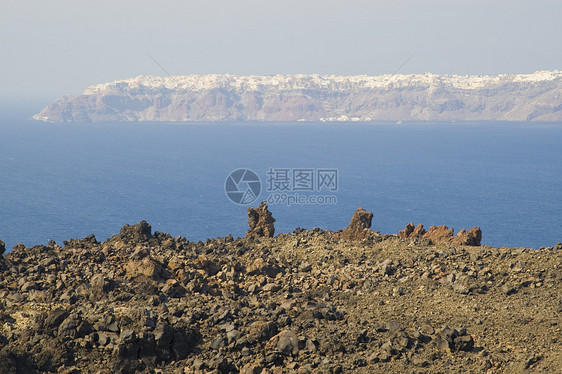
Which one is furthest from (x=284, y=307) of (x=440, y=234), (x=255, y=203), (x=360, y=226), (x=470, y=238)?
(x=255, y=203)

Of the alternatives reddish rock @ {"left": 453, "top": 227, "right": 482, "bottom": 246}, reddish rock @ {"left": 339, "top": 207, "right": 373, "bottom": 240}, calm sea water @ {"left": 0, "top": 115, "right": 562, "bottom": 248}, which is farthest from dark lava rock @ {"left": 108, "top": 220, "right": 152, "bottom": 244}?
calm sea water @ {"left": 0, "top": 115, "right": 562, "bottom": 248}

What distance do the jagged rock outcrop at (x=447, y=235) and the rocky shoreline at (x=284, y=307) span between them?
0.08 metres

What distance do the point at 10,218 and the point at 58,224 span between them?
952cm

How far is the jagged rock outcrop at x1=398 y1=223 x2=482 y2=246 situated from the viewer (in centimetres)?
2519

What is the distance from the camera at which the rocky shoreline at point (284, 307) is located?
14922 millimetres

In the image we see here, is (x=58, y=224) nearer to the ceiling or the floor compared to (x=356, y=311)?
nearer to the floor

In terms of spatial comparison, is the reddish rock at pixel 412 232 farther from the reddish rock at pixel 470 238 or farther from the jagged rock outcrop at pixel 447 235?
the reddish rock at pixel 470 238

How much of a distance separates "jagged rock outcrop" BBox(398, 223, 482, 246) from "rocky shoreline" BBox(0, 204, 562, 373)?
0.08 metres

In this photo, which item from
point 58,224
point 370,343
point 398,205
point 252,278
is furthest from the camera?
point 398,205

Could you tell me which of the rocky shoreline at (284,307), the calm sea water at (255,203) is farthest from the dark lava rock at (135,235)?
the calm sea water at (255,203)

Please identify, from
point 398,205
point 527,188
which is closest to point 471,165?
point 527,188

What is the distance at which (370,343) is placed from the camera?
15.7 m

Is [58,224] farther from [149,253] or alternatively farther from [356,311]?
[356,311]

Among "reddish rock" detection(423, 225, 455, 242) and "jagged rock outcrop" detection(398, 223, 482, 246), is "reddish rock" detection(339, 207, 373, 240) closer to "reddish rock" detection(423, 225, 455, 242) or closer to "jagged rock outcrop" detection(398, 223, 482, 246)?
"jagged rock outcrop" detection(398, 223, 482, 246)
